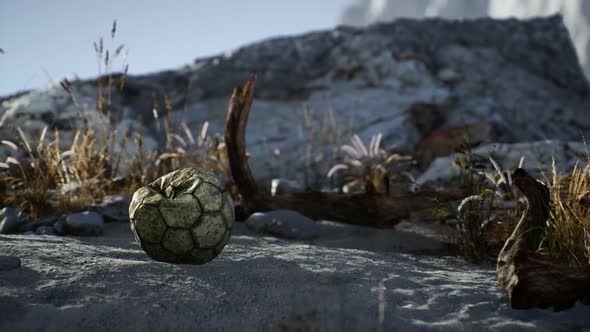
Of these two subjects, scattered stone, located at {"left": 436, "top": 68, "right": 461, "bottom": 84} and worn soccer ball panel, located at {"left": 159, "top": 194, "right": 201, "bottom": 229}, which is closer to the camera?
worn soccer ball panel, located at {"left": 159, "top": 194, "right": 201, "bottom": 229}

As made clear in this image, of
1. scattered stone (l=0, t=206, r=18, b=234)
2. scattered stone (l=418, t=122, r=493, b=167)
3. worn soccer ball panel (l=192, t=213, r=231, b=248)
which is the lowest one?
scattered stone (l=0, t=206, r=18, b=234)

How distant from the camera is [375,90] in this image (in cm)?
843

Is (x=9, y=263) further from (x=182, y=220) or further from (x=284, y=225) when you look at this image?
(x=284, y=225)

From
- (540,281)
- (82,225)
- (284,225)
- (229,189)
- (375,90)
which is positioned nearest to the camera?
(540,281)

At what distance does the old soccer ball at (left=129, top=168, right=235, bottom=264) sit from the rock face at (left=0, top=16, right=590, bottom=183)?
4.28m

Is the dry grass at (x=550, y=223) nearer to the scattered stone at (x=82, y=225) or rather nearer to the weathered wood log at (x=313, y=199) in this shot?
the weathered wood log at (x=313, y=199)

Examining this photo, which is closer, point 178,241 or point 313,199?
point 178,241

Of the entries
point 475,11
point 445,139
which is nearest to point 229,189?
point 445,139

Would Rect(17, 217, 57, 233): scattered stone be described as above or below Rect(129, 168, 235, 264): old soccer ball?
below

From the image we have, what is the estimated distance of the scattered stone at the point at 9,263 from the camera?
6.21 ft

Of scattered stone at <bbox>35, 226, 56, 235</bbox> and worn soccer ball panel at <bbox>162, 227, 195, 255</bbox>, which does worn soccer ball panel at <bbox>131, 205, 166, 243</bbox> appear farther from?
scattered stone at <bbox>35, 226, 56, 235</bbox>

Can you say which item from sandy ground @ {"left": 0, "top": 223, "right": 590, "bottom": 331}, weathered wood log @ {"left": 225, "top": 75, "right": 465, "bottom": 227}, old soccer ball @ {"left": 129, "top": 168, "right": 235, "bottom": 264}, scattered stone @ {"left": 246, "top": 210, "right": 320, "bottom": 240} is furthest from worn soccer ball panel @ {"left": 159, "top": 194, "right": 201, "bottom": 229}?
weathered wood log @ {"left": 225, "top": 75, "right": 465, "bottom": 227}

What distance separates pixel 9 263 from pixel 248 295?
1043 mm

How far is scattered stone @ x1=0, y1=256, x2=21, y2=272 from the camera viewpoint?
1894 mm
